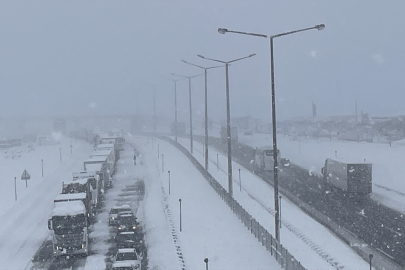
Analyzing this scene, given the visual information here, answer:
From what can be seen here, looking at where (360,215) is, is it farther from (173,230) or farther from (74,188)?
(74,188)

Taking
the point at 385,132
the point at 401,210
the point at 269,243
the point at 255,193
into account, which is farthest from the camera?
the point at 385,132

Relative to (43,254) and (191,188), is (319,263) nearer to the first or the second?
(43,254)

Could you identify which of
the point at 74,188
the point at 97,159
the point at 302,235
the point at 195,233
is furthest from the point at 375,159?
the point at 74,188

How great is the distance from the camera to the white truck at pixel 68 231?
22500 millimetres

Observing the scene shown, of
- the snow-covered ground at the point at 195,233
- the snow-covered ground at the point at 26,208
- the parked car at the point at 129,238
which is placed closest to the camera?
the snow-covered ground at the point at 195,233

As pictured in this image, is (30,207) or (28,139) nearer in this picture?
(30,207)

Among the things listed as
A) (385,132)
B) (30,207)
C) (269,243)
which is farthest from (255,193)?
(385,132)

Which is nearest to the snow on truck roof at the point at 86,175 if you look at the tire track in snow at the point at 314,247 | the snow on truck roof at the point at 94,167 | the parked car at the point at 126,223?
the snow on truck roof at the point at 94,167

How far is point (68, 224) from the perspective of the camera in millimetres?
22641

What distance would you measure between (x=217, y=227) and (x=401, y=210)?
45.8 ft

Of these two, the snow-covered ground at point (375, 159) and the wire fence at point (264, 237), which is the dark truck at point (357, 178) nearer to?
the snow-covered ground at point (375, 159)

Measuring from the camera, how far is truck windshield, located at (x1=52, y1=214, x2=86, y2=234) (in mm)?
22469

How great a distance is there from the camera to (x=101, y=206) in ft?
118

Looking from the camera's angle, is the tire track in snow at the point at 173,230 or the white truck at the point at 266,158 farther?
the white truck at the point at 266,158
